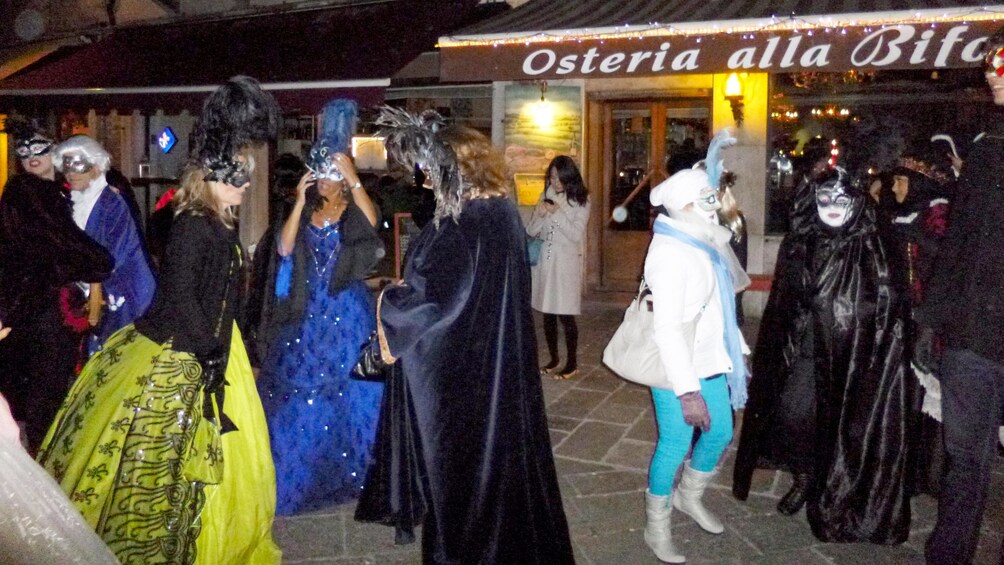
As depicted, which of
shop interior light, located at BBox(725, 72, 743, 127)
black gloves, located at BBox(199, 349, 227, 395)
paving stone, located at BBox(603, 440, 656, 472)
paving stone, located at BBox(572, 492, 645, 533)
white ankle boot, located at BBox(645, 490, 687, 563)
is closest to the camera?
black gloves, located at BBox(199, 349, 227, 395)

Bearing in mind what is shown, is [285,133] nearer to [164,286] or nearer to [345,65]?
[345,65]

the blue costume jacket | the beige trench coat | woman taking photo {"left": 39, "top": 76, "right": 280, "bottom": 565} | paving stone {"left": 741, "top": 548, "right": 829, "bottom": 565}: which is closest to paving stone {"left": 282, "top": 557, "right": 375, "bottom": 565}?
woman taking photo {"left": 39, "top": 76, "right": 280, "bottom": 565}

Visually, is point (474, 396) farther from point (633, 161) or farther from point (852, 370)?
point (633, 161)

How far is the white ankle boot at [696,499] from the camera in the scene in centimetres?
398

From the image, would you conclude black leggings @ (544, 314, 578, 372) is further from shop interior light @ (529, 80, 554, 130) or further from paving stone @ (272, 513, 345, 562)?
shop interior light @ (529, 80, 554, 130)

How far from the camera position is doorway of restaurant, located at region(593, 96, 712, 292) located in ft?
34.2

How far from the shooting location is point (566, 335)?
23.3ft

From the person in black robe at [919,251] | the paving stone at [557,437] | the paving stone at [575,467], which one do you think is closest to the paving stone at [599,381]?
the paving stone at [557,437]

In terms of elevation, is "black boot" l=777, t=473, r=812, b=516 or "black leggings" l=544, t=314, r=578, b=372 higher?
"black leggings" l=544, t=314, r=578, b=372

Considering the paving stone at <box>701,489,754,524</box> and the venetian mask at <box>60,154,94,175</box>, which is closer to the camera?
the paving stone at <box>701,489,754,524</box>

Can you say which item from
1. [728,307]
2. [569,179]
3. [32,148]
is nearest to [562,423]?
[569,179]

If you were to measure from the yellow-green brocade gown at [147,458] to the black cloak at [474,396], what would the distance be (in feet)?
2.38

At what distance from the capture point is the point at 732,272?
13.0 feet

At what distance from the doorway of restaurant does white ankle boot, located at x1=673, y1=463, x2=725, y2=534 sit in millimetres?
6558
